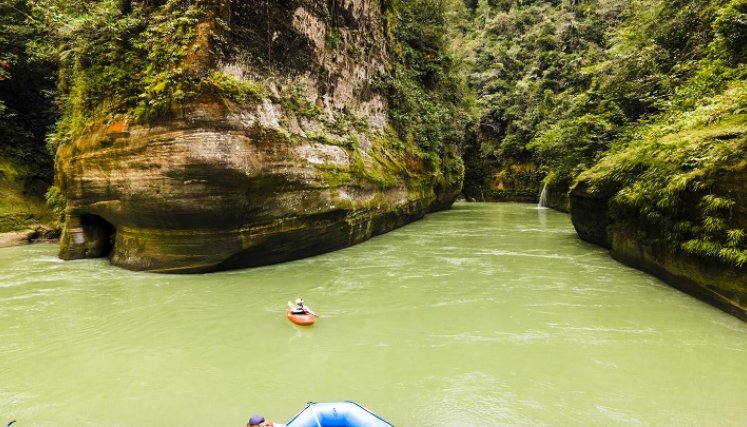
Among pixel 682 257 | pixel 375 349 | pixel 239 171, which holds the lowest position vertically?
pixel 375 349

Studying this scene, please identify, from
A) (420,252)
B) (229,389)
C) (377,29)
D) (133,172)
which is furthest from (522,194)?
(229,389)

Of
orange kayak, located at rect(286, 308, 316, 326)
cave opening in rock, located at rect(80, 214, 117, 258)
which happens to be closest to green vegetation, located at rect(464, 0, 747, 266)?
orange kayak, located at rect(286, 308, 316, 326)

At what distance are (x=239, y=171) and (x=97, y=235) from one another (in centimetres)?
616

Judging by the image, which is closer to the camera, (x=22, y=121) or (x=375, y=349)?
(x=375, y=349)

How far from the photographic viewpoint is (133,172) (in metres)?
9.28

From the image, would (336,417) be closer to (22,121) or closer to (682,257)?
(682,257)

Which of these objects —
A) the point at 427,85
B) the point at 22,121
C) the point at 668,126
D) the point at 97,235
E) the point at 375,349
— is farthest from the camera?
the point at 427,85

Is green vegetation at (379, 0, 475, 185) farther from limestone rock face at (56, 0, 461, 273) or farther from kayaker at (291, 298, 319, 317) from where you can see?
kayaker at (291, 298, 319, 317)

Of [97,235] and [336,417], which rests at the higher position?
[97,235]

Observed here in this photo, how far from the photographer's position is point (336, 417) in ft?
12.1

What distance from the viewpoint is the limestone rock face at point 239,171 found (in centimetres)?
893

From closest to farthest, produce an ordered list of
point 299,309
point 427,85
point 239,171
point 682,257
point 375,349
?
point 375,349 < point 299,309 < point 682,257 < point 239,171 < point 427,85

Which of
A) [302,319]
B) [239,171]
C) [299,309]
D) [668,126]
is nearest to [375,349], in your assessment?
[302,319]

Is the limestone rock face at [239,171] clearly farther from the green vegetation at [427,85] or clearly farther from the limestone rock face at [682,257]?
the limestone rock face at [682,257]
